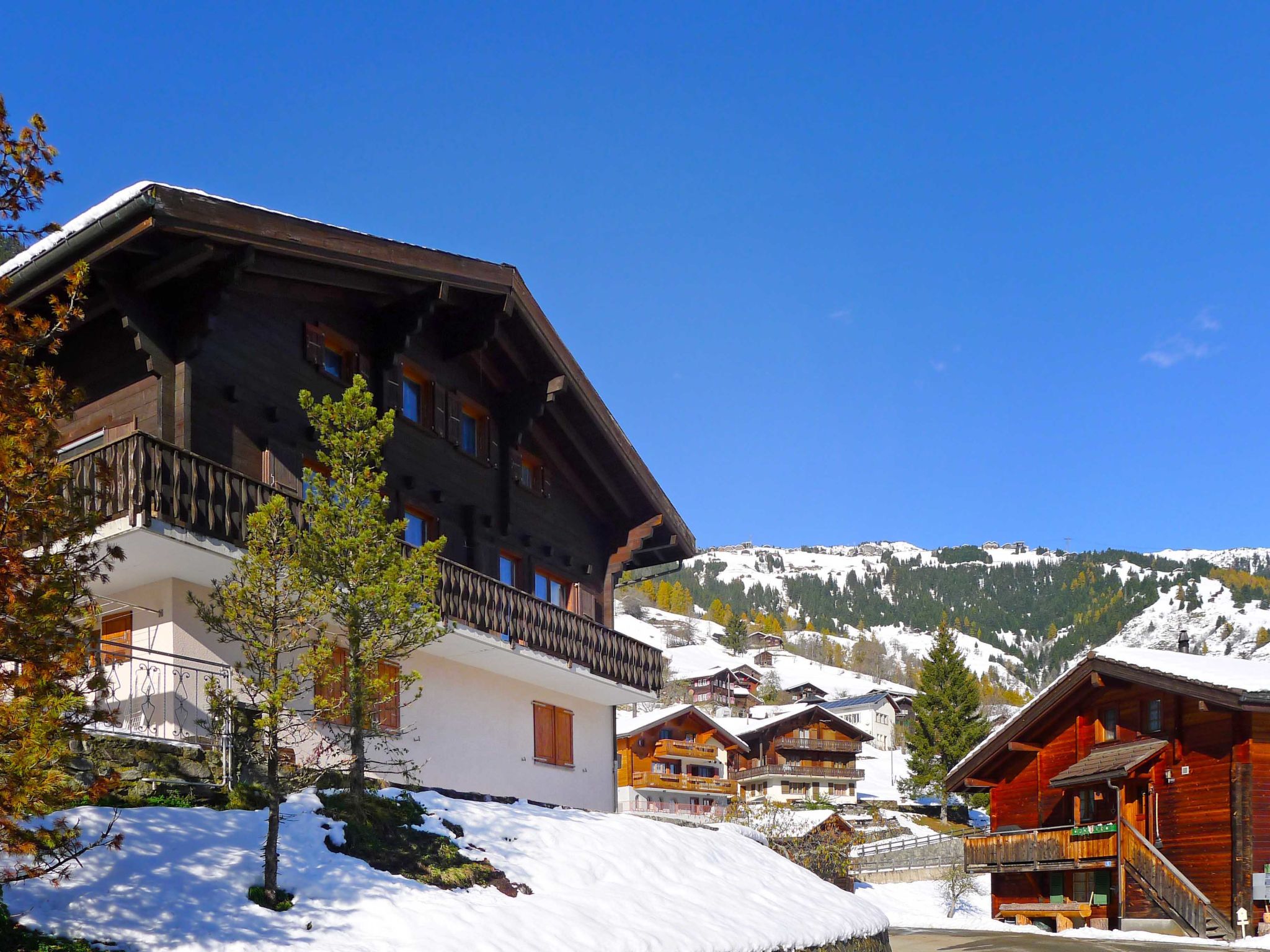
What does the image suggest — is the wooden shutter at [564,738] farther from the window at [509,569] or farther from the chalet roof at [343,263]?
the chalet roof at [343,263]

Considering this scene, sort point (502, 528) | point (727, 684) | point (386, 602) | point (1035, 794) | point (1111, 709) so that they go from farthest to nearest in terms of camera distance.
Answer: point (727, 684)
point (1035, 794)
point (1111, 709)
point (502, 528)
point (386, 602)

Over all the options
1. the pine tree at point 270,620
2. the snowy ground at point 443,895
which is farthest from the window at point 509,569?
the pine tree at point 270,620

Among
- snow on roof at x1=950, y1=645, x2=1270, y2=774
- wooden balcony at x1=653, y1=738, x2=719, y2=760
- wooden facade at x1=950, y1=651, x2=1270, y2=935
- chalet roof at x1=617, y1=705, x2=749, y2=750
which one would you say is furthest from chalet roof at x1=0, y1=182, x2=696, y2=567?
wooden balcony at x1=653, y1=738, x2=719, y2=760

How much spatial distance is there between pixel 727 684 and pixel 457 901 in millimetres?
119575

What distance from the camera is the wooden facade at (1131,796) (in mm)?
29734

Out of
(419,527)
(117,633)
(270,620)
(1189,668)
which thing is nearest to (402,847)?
(270,620)

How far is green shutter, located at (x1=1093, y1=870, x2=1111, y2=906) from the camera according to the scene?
33.4 m

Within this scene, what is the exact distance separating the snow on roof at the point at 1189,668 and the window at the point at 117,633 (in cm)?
2412

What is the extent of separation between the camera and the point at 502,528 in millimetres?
26391

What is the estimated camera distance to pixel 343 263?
20500 millimetres

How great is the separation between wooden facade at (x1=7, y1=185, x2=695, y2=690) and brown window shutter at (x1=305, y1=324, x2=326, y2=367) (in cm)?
3

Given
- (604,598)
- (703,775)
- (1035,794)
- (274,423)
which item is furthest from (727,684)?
(274,423)

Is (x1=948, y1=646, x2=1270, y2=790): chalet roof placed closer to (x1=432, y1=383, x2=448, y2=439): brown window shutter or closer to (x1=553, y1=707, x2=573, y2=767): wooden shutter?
(x1=553, y1=707, x2=573, y2=767): wooden shutter

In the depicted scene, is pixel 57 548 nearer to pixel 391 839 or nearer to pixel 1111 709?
pixel 391 839
